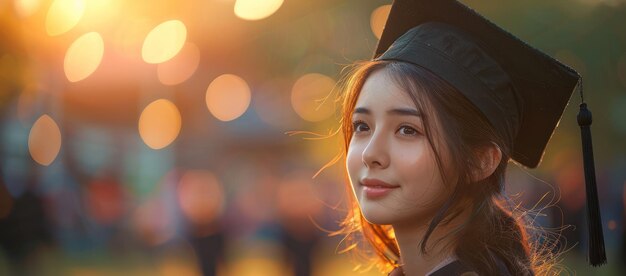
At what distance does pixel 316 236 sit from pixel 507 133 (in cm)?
765

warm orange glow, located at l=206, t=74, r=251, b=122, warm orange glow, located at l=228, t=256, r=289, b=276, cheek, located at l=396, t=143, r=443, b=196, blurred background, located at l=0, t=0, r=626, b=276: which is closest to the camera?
cheek, located at l=396, t=143, r=443, b=196

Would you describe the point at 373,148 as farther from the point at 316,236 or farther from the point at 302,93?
the point at 302,93

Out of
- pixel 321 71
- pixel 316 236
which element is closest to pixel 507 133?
pixel 316 236

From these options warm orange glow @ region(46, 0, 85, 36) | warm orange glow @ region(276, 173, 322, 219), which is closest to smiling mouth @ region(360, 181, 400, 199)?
warm orange glow @ region(276, 173, 322, 219)

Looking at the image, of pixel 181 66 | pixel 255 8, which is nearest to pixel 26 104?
pixel 181 66

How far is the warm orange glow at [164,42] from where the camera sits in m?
17.2

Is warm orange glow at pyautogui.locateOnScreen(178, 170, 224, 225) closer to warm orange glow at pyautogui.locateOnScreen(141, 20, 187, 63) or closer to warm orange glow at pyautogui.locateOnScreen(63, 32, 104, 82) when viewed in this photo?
warm orange glow at pyautogui.locateOnScreen(141, 20, 187, 63)

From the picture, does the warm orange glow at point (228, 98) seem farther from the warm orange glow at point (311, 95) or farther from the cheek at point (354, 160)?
the cheek at point (354, 160)

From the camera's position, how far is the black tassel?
326 cm

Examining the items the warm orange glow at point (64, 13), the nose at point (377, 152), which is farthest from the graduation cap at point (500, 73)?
the warm orange glow at point (64, 13)

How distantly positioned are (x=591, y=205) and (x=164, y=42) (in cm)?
1536

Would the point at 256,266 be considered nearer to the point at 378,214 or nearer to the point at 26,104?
the point at 26,104

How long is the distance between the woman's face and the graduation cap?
0.17 metres

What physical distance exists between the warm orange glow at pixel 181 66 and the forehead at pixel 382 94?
1441 centimetres
